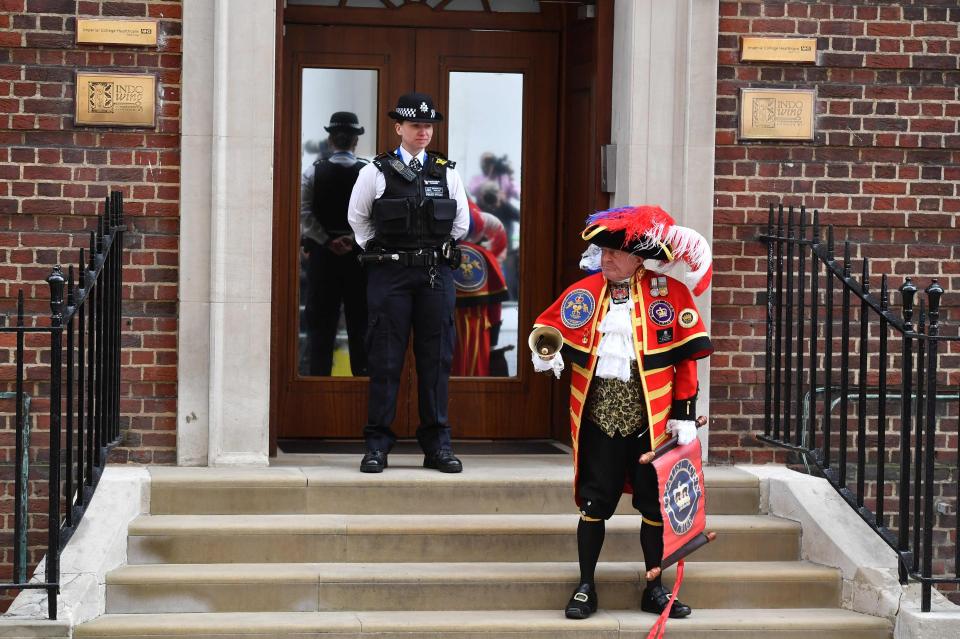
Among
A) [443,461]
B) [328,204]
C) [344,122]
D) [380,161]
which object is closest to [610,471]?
[443,461]

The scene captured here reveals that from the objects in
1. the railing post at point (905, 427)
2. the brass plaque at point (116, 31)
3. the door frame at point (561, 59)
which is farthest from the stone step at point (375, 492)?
the brass plaque at point (116, 31)

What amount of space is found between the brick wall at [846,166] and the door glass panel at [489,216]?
1.37 meters

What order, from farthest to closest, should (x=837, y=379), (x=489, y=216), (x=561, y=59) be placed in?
(x=489, y=216) < (x=561, y=59) < (x=837, y=379)

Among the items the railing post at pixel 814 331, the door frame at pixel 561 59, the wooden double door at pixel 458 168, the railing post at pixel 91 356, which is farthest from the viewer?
the wooden double door at pixel 458 168

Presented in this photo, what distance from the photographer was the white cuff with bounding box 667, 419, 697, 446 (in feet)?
19.4

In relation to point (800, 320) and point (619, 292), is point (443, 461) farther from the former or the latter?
point (800, 320)

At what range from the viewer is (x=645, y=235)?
19.1ft

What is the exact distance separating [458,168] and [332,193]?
73 centimetres

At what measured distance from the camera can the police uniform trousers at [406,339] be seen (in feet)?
22.7

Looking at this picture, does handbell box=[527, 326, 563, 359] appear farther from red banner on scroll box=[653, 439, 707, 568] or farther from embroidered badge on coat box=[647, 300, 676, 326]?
red banner on scroll box=[653, 439, 707, 568]

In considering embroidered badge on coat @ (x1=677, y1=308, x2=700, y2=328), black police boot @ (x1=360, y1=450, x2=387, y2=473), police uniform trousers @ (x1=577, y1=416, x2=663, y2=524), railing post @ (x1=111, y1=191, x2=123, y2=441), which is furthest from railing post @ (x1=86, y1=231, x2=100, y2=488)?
embroidered badge on coat @ (x1=677, y1=308, x2=700, y2=328)

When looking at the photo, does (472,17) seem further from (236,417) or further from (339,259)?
(236,417)

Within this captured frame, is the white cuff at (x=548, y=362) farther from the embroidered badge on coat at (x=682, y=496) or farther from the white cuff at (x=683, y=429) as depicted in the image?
the embroidered badge on coat at (x=682, y=496)

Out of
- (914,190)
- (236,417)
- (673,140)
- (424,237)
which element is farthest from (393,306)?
(914,190)
